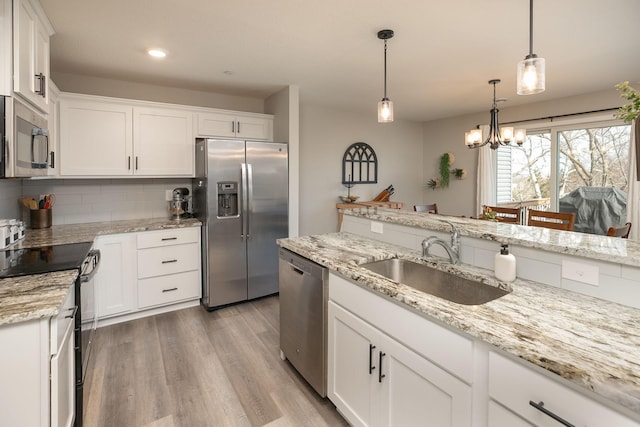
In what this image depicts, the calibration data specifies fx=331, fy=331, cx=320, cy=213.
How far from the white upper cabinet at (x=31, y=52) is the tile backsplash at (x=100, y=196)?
1.26m

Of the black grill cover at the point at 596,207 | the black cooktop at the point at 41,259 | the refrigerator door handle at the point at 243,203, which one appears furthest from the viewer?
the black grill cover at the point at 596,207

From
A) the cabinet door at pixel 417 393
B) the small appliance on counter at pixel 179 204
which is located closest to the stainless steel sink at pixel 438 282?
the cabinet door at pixel 417 393

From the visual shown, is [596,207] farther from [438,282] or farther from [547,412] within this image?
[547,412]

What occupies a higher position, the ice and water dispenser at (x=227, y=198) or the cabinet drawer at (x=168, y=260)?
the ice and water dispenser at (x=227, y=198)

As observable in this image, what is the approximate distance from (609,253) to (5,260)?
2977 millimetres

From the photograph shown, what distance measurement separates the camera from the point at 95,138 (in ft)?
10.3

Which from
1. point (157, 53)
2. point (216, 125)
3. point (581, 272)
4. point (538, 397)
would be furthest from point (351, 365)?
point (216, 125)

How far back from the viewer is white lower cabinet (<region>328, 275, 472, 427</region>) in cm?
118

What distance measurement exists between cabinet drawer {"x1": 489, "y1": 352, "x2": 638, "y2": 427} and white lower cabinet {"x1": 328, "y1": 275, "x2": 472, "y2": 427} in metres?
0.15

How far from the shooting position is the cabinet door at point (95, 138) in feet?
9.94

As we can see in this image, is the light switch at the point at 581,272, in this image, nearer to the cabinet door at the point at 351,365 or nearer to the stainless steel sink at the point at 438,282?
the stainless steel sink at the point at 438,282

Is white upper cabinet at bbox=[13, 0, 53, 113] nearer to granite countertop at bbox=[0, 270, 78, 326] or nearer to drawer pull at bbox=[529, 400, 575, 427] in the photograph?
granite countertop at bbox=[0, 270, 78, 326]

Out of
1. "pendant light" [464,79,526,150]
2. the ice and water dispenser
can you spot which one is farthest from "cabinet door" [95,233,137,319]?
"pendant light" [464,79,526,150]

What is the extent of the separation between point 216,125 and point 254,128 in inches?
17.8
